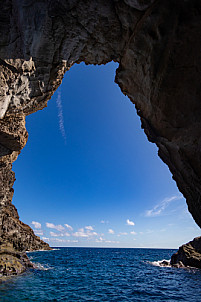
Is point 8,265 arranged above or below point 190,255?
above

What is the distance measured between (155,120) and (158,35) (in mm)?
4823

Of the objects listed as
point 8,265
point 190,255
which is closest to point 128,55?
point 8,265

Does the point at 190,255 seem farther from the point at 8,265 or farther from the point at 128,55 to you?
the point at 128,55

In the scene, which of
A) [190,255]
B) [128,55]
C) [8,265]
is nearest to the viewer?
[128,55]

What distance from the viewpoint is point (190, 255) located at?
2688 centimetres

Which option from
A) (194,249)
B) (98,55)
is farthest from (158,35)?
(194,249)

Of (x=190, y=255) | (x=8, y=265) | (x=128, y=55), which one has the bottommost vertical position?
(x=190, y=255)

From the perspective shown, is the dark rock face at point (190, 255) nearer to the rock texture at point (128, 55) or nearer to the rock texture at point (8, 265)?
the rock texture at point (128, 55)

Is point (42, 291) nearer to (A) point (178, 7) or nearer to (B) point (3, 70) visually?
(B) point (3, 70)

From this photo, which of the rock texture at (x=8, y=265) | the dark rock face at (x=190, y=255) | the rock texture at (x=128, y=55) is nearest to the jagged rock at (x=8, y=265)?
the rock texture at (x=8, y=265)

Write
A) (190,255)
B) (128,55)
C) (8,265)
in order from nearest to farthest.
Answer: (128,55) < (8,265) < (190,255)

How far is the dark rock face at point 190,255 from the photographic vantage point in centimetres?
2550

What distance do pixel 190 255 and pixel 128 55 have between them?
3216 cm

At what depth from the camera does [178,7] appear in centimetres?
727
